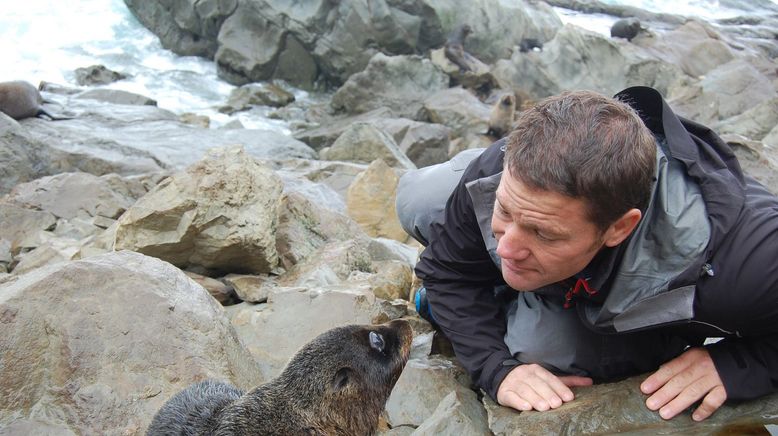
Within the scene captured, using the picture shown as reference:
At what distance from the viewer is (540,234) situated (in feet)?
8.80

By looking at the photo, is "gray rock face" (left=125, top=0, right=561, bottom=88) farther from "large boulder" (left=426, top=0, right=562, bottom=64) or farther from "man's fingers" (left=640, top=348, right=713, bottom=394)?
"man's fingers" (left=640, top=348, right=713, bottom=394)

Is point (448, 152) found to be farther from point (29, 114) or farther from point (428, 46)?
point (428, 46)

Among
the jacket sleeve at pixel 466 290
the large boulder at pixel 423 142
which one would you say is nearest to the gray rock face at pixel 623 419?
the jacket sleeve at pixel 466 290

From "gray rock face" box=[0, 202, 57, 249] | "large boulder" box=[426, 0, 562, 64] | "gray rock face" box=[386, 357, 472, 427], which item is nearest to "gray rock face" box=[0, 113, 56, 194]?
"gray rock face" box=[0, 202, 57, 249]

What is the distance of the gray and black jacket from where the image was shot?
2680 mm

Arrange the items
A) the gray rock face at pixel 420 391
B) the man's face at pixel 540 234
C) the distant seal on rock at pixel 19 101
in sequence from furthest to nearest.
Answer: the distant seal on rock at pixel 19 101, the gray rock face at pixel 420 391, the man's face at pixel 540 234

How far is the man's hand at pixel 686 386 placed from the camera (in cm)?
297

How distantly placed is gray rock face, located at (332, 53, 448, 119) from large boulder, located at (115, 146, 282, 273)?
14.0 meters

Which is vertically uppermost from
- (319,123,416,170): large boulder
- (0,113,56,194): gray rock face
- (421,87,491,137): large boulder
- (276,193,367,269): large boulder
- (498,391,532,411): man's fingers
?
(498,391,532,411): man's fingers

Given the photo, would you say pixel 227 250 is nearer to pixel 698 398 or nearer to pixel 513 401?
pixel 513 401

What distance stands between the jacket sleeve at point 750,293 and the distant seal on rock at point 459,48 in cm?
2044

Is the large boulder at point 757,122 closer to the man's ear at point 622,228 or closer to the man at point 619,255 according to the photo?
the man at point 619,255

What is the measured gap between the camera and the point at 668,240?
269 cm

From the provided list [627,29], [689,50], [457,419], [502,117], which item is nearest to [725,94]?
[689,50]
